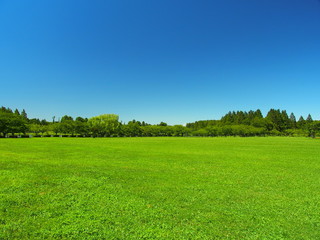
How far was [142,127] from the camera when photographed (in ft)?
349

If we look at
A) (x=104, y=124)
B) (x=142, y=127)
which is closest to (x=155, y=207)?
(x=104, y=124)

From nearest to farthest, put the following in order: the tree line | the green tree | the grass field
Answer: the grass field, the tree line, the green tree

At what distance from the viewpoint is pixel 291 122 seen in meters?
125

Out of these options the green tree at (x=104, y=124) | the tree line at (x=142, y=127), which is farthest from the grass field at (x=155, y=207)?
the green tree at (x=104, y=124)

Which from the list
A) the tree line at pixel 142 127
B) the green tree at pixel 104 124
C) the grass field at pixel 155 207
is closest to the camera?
the grass field at pixel 155 207

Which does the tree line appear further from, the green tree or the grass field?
the grass field

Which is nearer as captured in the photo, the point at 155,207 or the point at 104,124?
the point at 155,207

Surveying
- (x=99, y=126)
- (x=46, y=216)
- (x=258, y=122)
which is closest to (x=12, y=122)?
(x=99, y=126)

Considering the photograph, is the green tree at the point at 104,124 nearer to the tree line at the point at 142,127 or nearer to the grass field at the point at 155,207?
the tree line at the point at 142,127

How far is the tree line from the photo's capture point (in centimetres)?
6557

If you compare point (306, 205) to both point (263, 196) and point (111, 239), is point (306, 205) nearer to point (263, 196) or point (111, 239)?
point (263, 196)

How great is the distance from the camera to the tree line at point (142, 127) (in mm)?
65569

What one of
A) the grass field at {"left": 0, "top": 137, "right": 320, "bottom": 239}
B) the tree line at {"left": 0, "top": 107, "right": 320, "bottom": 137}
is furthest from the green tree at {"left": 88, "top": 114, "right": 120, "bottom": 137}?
the grass field at {"left": 0, "top": 137, "right": 320, "bottom": 239}

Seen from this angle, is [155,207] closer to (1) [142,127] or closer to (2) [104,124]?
(2) [104,124]
